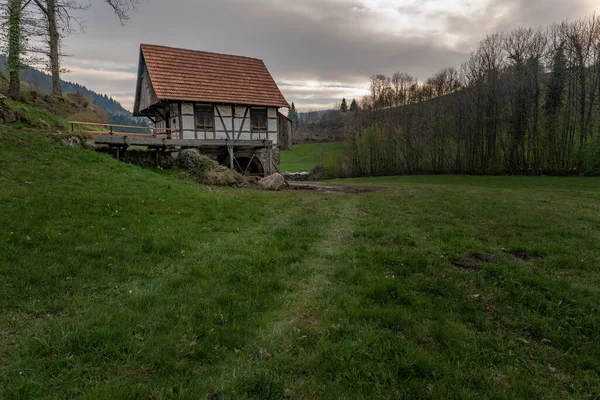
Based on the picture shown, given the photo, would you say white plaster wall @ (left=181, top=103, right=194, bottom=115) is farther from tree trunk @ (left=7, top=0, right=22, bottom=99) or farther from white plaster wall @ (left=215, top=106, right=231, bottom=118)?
tree trunk @ (left=7, top=0, right=22, bottom=99)

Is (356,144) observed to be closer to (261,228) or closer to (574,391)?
(261,228)

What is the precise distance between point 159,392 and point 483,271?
18.5 feet

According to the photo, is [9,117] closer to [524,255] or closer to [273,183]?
[273,183]

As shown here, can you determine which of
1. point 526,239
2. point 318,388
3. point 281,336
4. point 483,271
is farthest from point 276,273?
point 526,239

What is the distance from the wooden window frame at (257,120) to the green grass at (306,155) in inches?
1037

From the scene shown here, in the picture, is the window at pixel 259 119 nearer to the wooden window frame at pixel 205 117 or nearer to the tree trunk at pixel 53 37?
the wooden window frame at pixel 205 117

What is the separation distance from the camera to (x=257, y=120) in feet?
84.2

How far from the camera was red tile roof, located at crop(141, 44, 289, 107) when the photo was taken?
73.2 feet

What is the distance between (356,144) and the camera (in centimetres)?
4600

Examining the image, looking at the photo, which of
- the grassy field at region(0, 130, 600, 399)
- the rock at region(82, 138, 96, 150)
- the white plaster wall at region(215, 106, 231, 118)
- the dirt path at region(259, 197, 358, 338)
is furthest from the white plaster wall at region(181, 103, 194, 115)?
the dirt path at region(259, 197, 358, 338)

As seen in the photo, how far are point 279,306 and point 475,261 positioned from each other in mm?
4360

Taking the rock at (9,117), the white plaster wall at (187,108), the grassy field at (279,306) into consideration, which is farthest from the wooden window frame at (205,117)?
the grassy field at (279,306)

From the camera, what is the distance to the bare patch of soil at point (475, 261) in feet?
20.4

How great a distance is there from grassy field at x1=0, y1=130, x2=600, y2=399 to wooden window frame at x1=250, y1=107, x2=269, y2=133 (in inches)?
687
